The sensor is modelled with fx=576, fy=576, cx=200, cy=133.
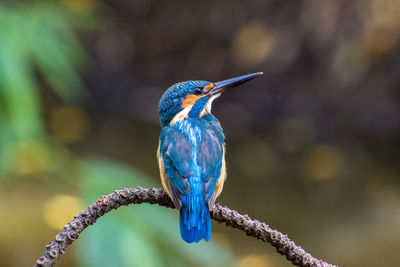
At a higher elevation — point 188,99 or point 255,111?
point 188,99

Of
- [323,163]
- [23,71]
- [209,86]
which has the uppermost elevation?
[209,86]

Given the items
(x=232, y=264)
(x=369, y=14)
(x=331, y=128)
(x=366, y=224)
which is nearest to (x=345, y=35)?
(x=369, y=14)

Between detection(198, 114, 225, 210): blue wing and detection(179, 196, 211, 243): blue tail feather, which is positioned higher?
detection(198, 114, 225, 210): blue wing

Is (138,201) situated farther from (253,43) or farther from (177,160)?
(253,43)

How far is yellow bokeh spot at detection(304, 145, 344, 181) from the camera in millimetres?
5738

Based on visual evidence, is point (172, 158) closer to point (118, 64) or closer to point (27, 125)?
point (27, 125)

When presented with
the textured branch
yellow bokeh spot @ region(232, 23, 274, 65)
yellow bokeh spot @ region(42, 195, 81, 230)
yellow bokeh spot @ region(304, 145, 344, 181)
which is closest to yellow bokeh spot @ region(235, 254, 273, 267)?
yellow bokeh spot @ region(42, 195, 81, 230)

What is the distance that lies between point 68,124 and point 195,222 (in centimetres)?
498

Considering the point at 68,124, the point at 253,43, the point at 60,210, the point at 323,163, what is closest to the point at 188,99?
the point at 60,210

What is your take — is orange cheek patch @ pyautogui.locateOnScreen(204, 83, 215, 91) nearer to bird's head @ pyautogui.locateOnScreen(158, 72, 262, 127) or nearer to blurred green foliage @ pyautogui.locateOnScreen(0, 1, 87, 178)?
bird's head @ pyautogui.locateOnScreen(158, 72, 262, 127)

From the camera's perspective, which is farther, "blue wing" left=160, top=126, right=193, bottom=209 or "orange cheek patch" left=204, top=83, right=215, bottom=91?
"orange cheek patch" left=204, top=83, right=215, bottom=91

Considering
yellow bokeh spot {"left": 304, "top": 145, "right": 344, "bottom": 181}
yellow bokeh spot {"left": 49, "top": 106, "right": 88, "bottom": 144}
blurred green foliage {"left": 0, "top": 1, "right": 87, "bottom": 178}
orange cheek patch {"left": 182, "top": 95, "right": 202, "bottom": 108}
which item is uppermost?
orange cheek patch {"left": 182, "top": 95, "right": 202, "bottom": 108}

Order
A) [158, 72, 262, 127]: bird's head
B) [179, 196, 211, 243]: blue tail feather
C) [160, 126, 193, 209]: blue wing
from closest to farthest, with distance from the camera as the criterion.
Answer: [179, 196, 211, 243]: blue tail feather → [160, 126, 193, 209]: blue wing → [158, 72, 262, 127]: bird's head

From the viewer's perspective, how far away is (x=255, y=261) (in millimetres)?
4316
